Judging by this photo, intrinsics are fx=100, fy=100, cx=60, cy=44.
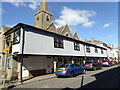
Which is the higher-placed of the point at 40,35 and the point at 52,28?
the point at 52,28

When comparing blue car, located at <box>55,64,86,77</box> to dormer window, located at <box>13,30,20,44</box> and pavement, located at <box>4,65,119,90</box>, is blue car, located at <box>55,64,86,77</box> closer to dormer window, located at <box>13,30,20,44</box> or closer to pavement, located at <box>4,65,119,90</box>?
pavement, located at <box>4,65,119,90</box>

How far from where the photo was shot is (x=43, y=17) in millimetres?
33125

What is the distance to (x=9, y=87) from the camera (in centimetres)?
783

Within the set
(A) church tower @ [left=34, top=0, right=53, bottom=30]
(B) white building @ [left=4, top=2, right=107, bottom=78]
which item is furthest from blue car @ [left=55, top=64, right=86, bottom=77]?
(A) church tower @ [left=34, top=0, right=53, bottom=30]

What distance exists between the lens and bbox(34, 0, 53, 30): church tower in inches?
1271

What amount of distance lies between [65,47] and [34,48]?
5997 millimetres

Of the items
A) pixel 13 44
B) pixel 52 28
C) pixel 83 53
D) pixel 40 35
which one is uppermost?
pixel 52 28

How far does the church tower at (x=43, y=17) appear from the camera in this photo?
106 ft

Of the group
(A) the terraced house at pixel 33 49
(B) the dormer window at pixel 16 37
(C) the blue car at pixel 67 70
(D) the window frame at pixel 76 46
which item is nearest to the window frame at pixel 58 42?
(A) the terraced house at pixel 33 49

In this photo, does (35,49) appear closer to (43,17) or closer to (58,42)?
(58,42)

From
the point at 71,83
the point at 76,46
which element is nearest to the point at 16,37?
the point at 71,83

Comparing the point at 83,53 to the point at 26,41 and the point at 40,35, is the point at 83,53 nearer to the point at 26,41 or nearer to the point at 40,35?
the point at 40,35

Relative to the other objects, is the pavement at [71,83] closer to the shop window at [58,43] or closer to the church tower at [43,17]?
the shop window at [58,43]

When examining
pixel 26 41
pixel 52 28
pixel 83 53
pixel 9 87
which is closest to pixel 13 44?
pixel 26 41
